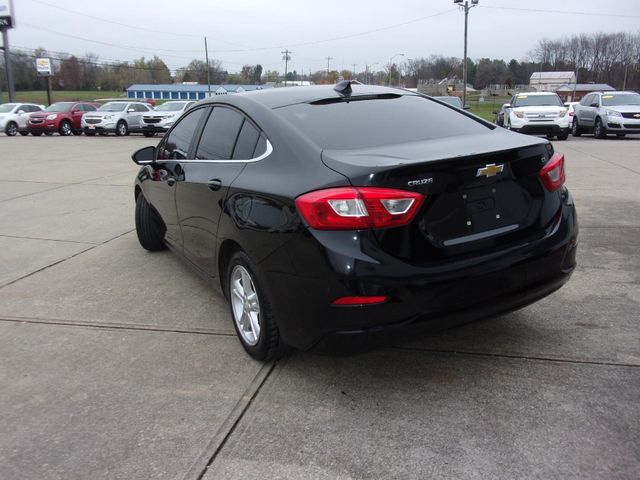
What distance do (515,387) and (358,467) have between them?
1055 mm

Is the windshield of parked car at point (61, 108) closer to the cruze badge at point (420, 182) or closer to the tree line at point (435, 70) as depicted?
the cruze badge at point (420, 182)

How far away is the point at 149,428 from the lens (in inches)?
107

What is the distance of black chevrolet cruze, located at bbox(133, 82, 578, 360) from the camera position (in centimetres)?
256

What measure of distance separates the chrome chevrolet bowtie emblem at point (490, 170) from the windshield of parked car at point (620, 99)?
2005 centimetres

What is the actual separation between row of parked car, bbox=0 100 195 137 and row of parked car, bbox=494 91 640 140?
14.3 metres

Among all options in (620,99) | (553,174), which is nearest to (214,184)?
(553,174)

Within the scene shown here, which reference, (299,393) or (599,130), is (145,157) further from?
(599,130)

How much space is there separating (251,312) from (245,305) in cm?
7

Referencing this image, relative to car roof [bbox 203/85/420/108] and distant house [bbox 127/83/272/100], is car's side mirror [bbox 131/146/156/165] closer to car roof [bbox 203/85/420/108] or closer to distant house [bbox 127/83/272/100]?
car roof [bbox 203/85/420/108]

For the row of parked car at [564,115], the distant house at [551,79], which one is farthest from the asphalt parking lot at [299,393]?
the distant house at [551,79]

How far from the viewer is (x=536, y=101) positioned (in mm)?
Result: 19609

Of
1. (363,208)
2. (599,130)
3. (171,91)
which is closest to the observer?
(363,208)

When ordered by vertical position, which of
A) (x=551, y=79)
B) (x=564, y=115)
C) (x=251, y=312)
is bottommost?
(x=251, y=312)

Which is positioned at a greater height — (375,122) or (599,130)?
(375,122)
